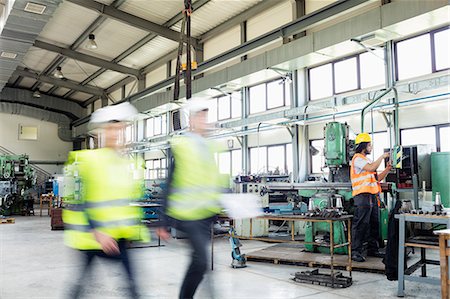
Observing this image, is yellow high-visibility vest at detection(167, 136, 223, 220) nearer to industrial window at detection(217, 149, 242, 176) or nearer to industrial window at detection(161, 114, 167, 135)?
industrial window at detection(217, 149, 242, 176)

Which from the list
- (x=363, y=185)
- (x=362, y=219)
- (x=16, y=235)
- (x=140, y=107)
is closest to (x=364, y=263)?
(x=362, y=219)

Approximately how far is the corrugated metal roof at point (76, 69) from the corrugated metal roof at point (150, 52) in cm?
197

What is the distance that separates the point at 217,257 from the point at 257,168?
5.22 meters

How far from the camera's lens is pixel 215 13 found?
34.8ft

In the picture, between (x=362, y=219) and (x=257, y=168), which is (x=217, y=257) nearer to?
(x=362, y=219)

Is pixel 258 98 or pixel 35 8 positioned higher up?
pixel 35 8

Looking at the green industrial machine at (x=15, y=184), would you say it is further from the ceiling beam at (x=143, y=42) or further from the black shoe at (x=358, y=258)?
the black shoe at (x=358, y=258)

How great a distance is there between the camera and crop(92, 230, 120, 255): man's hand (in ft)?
7.51

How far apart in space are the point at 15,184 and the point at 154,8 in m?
7.11

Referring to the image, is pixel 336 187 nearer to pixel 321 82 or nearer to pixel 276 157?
pixel 321 82

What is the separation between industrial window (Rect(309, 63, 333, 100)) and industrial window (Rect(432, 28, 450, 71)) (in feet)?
7.75

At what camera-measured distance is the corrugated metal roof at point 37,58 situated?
1441 centimetres

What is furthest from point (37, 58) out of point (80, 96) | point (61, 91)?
point (80, 96)

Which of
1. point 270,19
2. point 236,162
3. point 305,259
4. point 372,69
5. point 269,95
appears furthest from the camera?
point 236,162
